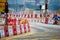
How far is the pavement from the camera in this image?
7.61m

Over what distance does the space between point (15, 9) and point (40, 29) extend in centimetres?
98

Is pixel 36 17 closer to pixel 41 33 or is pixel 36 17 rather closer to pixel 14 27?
pixel 41 33

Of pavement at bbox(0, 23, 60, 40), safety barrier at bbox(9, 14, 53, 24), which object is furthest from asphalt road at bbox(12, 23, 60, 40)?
safety barrier at bbox(9, 14, 53, 24)

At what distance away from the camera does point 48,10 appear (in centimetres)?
788

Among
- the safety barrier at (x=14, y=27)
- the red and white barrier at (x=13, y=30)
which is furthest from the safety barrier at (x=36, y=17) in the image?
the red and white barrier at (x=13, y=30)

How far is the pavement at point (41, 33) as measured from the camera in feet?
25.0

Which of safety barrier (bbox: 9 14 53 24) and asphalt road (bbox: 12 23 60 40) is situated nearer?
asphalt road (bbox: 12 23 60 40)

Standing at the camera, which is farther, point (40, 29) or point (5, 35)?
point (40, 29)

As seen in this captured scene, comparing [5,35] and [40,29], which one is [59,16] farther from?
[5,35]

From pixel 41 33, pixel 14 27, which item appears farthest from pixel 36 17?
pixel 14 27

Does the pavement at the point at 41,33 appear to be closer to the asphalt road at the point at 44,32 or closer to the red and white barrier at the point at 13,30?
the asphalt road at the point at 44,32

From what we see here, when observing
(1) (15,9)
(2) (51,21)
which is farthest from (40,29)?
(1) (15,9)

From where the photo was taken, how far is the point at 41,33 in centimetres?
787

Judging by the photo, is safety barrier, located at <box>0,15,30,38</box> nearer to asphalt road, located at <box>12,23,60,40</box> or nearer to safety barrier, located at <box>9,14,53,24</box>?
safety barrier, located at <box>9,14,53,24</box>
